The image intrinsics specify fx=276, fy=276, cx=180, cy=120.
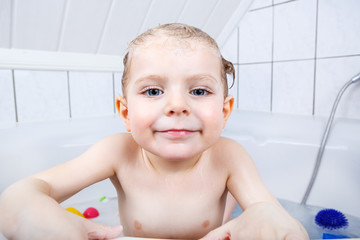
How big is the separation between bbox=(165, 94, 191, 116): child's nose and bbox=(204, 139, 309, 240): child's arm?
0.72ft

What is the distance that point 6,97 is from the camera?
1.22 metres

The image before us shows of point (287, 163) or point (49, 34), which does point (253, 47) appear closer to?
point (287, 163)

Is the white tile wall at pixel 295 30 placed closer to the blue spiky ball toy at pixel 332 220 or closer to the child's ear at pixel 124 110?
the blue spiky ball toy at pixel 332 220

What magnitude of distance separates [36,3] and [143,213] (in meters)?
0.94

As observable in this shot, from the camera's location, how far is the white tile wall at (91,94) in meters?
1.42

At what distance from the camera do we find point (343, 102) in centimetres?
130

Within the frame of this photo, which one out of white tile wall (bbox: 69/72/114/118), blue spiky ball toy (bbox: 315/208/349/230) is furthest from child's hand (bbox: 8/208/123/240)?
white tile wall (bbox: 69/72/114/118)

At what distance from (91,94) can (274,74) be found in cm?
101

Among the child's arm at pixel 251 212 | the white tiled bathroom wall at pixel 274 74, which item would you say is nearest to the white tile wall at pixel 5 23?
the white tiled bathroom wall at pixel 274 74

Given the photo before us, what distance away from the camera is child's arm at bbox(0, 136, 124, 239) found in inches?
15.9

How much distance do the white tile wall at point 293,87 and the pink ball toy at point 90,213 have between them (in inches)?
42.8

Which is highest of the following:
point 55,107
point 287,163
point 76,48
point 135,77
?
point 76,48

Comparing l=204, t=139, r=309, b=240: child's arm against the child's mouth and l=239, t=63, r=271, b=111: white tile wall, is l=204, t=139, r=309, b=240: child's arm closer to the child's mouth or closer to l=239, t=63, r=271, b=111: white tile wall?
the child's mouth

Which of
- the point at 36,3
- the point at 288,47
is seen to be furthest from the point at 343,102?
the point at 36,3
